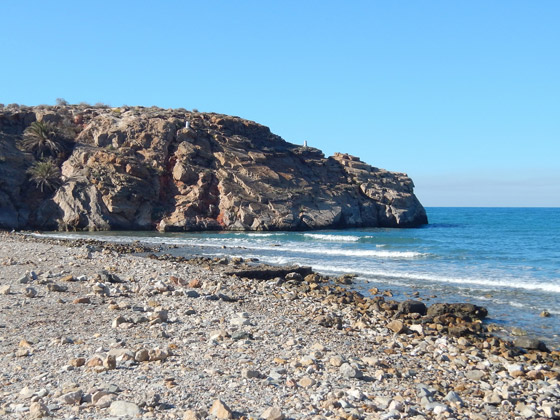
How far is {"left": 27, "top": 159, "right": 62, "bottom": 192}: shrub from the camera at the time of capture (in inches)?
1667

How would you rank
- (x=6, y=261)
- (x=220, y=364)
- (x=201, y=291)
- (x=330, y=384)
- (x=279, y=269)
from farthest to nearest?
(x=279, y=269), (x=6, y=261), (x=201, y=291), (x=220, y=364), (x=330, y=384)

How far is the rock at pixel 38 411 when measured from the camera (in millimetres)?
5180

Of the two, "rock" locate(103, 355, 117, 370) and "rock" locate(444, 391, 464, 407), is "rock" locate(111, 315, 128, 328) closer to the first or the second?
"rock" locate(103, 355, 117, 370)

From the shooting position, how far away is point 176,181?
156 ft

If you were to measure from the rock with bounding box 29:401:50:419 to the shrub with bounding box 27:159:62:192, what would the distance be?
41513mm

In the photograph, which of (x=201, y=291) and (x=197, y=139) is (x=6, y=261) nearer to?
(x=201, y=291)

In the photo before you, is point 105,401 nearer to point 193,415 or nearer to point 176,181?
point 193,415

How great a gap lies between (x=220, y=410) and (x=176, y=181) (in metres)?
43.6

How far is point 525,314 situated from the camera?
44.6 feet

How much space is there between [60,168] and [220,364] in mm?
43572

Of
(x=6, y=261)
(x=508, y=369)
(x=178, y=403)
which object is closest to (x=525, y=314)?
(x=508, y=369)

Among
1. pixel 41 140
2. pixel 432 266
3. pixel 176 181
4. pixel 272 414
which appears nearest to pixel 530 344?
pixel 272 414

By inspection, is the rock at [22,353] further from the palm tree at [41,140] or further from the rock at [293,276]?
the palm tree at [41,140]

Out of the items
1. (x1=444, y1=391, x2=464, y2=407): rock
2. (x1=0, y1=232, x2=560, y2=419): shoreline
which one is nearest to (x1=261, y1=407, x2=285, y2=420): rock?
(x1=0, y1=232, x2=560, y2=419): shoreline
